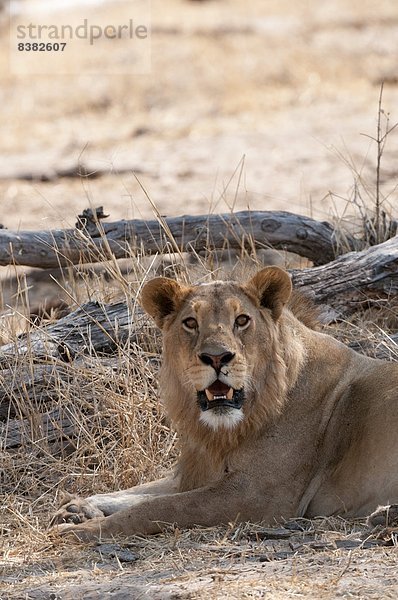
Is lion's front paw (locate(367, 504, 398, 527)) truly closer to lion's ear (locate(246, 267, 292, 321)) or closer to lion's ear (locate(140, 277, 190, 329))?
lion's ear (locate(246, 267, 292, 321))

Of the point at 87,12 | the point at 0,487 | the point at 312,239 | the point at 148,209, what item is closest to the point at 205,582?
the point at 0,487

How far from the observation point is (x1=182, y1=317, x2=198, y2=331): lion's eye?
4812mm

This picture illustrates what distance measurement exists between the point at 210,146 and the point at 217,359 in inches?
428

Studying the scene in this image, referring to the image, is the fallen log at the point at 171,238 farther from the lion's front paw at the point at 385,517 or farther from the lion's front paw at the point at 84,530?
the lion's front paw at the point at 385,517

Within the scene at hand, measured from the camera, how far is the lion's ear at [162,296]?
16.4ft

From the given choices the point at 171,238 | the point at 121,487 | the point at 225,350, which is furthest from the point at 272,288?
the point at 171,238

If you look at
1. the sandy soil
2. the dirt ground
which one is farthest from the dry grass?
the sandy soil

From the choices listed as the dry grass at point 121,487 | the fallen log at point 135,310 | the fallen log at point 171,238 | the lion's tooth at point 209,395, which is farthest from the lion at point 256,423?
Answer: the fallen log at point 171,238

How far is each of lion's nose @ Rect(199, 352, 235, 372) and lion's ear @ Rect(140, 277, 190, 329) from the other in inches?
18.3

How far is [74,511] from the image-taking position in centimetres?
511

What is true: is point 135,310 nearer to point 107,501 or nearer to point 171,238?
point 171,238

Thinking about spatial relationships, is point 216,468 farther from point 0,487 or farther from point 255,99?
point 255,99

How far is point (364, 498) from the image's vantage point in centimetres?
487

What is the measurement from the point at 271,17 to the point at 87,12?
13.5ft
